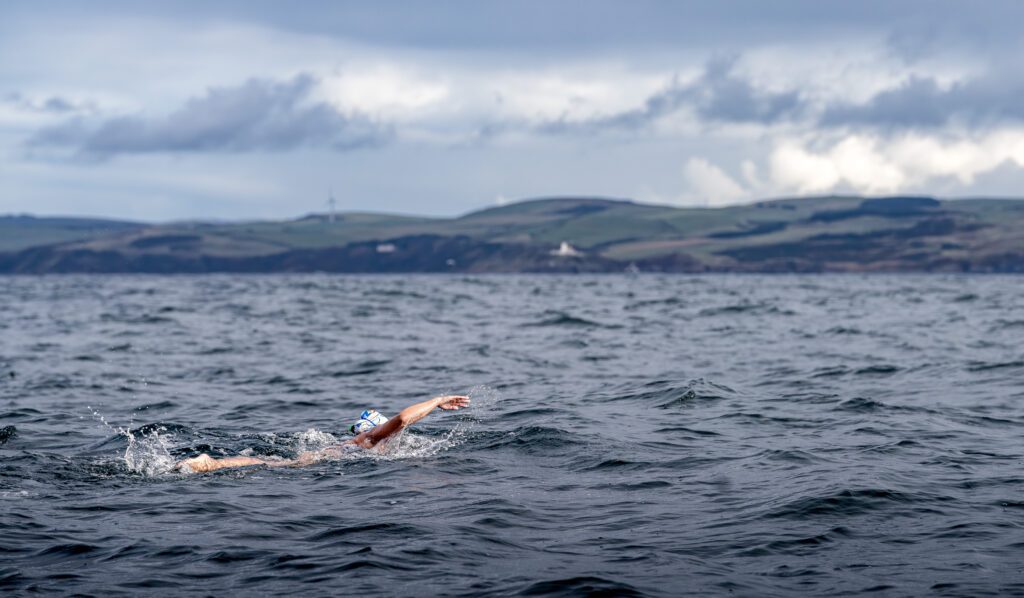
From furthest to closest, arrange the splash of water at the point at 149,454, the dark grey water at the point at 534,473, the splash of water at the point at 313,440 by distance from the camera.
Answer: the splash of water at the point at 313,440, the splash of water at the point at 149,454, the dark grey water at the point at 534,473

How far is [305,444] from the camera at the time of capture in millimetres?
20938

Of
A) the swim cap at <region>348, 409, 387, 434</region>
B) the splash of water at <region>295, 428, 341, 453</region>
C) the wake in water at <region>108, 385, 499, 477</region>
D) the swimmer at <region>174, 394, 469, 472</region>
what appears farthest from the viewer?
the splash of water at <region>295, 428, 341, 453</region>

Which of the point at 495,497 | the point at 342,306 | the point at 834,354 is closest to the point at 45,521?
the point at 495,497

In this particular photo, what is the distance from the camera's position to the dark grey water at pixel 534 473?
12016mm

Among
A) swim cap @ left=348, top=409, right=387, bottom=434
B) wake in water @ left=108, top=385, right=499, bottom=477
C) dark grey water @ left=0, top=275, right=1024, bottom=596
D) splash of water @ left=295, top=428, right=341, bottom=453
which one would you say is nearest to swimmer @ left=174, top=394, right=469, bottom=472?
swim cap @ left=348, top=409, right=387, bottom=434

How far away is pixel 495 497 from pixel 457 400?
3.16 m

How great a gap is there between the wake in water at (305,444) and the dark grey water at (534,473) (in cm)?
10

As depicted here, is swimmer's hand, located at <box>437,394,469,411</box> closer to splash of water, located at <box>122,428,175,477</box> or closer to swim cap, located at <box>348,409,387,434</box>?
swim cap, located at <box>348,409,387,434</box>

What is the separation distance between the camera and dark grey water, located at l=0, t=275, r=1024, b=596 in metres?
12.0

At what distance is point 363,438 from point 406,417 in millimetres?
1305

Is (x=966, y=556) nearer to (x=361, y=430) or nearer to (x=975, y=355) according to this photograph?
(x=361, y=430)

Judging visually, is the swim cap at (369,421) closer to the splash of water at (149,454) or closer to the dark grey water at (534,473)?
the dark grey water at (534,473)

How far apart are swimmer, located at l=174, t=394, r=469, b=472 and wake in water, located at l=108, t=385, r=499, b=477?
7.2 inches

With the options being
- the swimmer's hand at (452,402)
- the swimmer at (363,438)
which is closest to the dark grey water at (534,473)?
the swimmer at (363,438)
